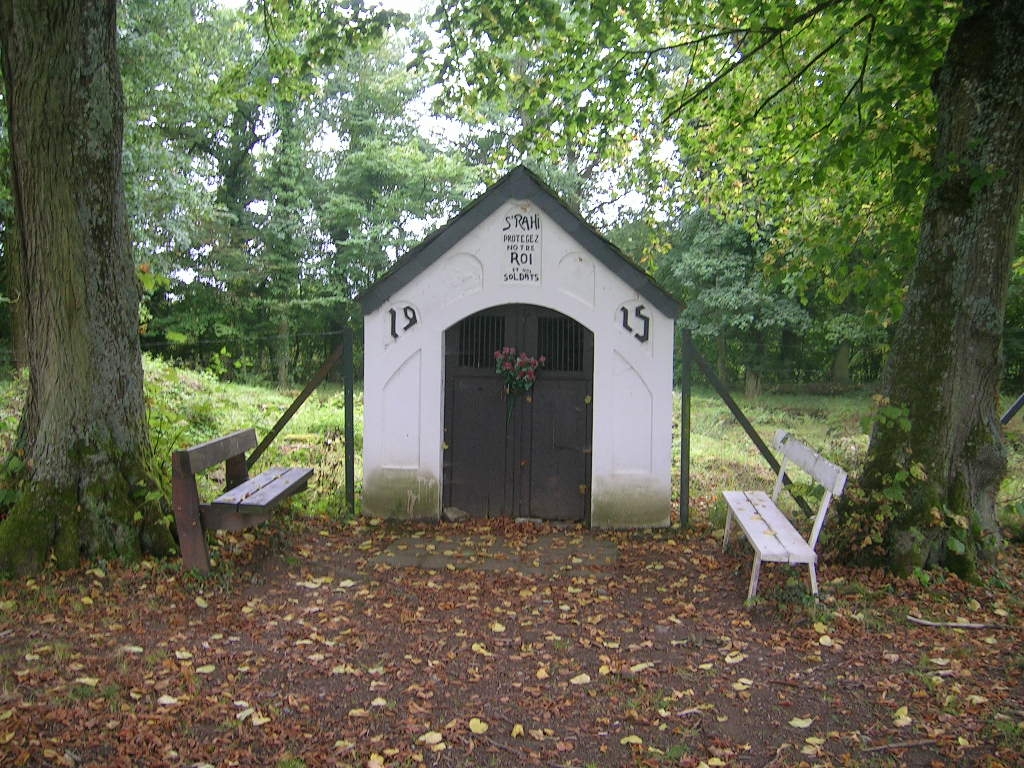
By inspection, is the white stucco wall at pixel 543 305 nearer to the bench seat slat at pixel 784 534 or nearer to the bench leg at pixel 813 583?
the bench seat slat at pixel 784 534

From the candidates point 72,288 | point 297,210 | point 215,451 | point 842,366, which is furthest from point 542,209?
point 297,210

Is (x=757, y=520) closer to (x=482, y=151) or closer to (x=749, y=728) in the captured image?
(x=749, y=728)

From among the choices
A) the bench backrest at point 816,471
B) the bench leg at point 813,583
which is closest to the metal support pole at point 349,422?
the bench backrest at point 816,471

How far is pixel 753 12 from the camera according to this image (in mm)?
7344

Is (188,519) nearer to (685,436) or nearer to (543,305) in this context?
(543,305)

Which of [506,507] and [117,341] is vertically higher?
[117,341]

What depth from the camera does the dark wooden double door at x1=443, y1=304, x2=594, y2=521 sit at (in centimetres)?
859

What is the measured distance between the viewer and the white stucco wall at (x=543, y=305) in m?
8.31

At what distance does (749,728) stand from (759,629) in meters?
1.51

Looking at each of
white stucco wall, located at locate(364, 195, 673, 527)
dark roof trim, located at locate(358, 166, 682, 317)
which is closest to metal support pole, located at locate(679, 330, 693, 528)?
white stucco wall, located at locate(364, 195, 673, 527)

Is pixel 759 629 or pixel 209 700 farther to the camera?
pixel 759 629

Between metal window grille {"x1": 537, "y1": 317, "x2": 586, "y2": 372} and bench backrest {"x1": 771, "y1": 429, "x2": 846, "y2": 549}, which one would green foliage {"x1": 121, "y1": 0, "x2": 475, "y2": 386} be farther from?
bench backrest {"x1": 771, "y1": 429, "x2": 846, "y2": 549}

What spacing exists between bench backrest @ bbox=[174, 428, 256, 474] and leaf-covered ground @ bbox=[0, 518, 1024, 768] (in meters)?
0.76

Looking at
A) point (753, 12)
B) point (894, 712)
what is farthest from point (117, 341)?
point (753, 12)
